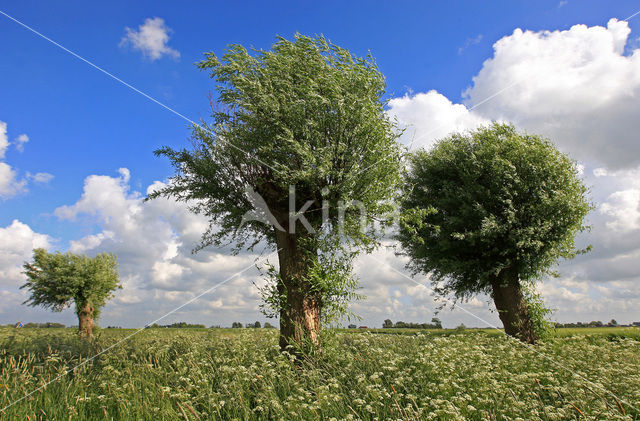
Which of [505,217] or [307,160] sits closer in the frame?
[307,160]

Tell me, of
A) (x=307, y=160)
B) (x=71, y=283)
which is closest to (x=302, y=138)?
(x=307, y=160)

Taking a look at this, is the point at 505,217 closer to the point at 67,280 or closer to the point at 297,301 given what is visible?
the point at 297,301

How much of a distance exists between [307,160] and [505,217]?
11515mm

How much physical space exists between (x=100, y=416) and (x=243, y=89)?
917 cm

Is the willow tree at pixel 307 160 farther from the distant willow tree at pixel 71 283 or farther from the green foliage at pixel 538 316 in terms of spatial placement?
the distant willow tree at pixel 71 283

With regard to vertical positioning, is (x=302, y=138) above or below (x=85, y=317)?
above

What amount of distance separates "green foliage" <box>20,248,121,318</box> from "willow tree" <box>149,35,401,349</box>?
2961 cm

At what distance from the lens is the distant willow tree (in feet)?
112

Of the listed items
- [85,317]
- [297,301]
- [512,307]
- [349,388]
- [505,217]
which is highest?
[505,217]

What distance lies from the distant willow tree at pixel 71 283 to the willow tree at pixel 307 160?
29.6 meters

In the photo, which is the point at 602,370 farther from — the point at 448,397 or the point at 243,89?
the point at 243,89

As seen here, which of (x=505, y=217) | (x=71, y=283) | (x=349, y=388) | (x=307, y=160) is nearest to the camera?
(x=349, y=388)

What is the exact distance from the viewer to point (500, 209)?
57.8 ft

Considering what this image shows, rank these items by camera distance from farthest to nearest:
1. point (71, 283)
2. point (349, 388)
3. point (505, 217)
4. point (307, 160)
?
point (71, 283)
point (505, 217)
point (307, 160)
point (349, 388)
